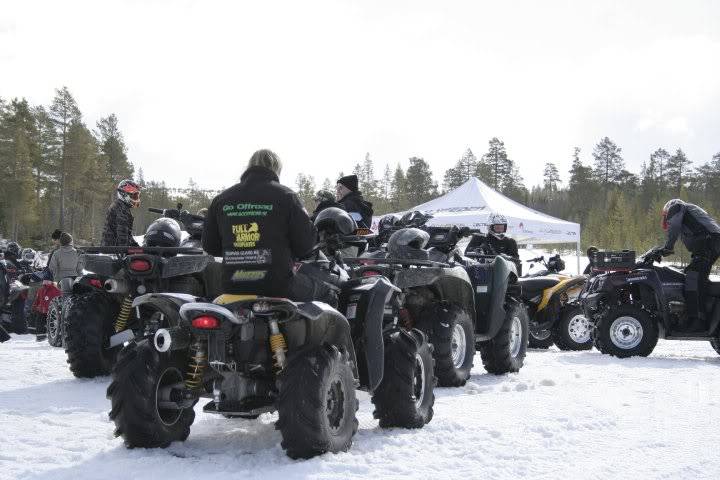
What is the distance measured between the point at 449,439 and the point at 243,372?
1.48 meters

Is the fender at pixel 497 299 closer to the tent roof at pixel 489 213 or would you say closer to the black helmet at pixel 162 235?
the black helmet at pixel 162 235

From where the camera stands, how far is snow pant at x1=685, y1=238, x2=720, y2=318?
11.1 meters

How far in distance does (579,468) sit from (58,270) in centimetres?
1157

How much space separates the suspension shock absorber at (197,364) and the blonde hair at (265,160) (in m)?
1.12

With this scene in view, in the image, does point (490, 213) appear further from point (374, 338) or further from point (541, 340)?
point (374, 338)

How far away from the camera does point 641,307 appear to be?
446 inches

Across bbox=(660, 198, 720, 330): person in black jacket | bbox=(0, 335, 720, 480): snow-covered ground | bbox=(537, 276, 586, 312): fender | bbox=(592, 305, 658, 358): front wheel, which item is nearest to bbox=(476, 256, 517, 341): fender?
bbox=(0, 335, 720, 480): snow-covered ground

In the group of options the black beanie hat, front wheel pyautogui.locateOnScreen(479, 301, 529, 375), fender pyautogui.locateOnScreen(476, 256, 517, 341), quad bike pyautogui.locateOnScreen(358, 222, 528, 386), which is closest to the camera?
quad bike pyautogui.locateOnScreen(358, 222, 528, 386)

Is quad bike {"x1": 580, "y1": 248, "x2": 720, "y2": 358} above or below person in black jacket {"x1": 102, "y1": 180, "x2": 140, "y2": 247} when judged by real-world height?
below

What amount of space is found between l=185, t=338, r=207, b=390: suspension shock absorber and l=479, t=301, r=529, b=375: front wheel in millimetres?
4890

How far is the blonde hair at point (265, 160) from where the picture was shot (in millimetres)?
4993

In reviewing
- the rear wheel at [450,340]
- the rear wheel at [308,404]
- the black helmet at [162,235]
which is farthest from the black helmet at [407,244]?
the rear wheel at [308,404]

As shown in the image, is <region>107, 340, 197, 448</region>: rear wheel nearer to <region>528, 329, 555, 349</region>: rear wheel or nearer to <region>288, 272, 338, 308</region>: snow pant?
<region>288, 272, 338, 308</region>: snow pant

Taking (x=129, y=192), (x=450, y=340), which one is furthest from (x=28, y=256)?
(x=450, y=340)
